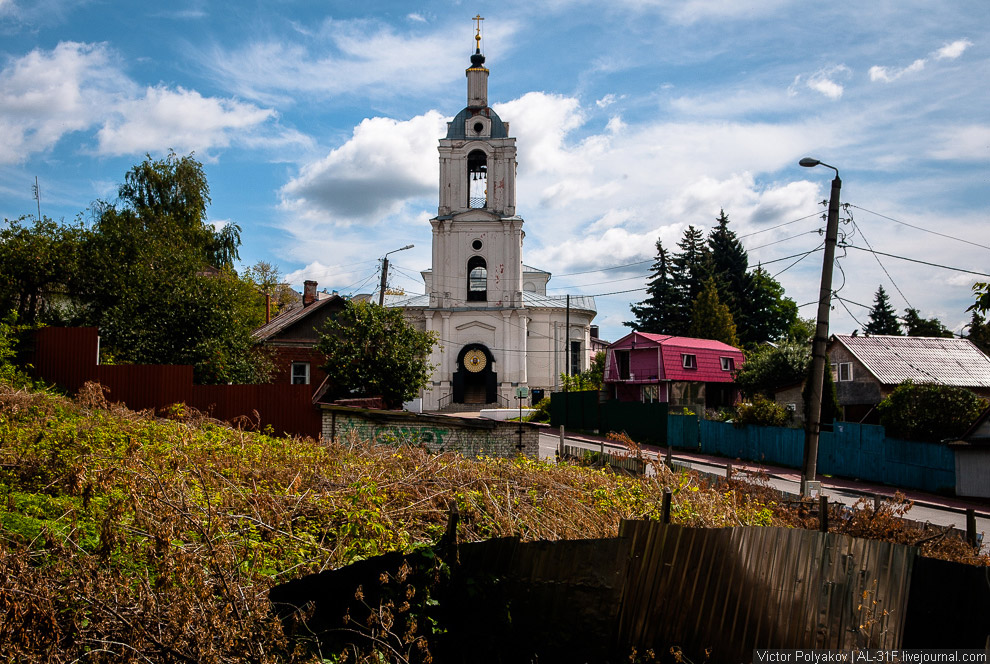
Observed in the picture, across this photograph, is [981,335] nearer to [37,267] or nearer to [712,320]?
[712,320]

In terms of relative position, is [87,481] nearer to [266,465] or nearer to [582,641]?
[266,465]

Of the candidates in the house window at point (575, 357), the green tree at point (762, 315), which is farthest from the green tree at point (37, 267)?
the green tree at point (762, 315)

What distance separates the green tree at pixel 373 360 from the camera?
23922 mm

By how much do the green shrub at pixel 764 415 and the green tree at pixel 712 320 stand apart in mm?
22644

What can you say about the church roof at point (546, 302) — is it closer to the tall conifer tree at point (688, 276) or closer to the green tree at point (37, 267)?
the tall conifer tree at point (688, 276)

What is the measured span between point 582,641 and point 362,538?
7.25ft

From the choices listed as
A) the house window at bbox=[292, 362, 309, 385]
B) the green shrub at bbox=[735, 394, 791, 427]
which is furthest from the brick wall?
the house window at bbox=[292, 362, 309, 385]

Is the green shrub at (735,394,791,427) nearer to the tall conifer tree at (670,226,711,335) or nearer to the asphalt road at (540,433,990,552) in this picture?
the asphalt road at (540,433,990,552)

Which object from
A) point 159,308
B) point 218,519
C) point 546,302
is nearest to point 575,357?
point 546,302

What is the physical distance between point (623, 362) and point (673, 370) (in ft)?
13.9

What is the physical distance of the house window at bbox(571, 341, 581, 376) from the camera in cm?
4931

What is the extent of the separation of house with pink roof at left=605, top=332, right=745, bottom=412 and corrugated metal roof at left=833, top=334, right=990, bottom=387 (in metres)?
9.30

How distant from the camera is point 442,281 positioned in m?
46.7

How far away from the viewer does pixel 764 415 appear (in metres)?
28.2
